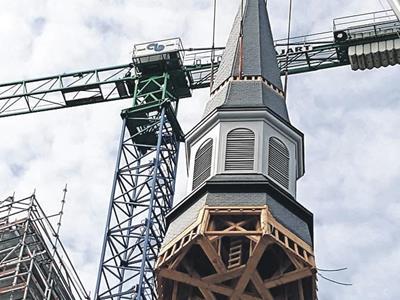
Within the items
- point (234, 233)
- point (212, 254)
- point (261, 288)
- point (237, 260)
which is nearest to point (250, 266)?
point (237, 260)

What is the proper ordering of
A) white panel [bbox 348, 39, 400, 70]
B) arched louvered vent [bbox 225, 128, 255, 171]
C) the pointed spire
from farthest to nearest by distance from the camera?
1. white panel [bbox 348, 39, 400, 70]
2. the pointed spire
3. arched louvered vent [bbox 225, 128, 255, 171]

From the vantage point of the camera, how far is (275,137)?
5312 cm

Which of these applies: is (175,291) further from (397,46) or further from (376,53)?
(397,46)

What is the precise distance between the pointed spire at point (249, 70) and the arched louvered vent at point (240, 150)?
1694 mm

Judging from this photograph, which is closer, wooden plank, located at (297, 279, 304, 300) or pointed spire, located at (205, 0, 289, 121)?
wooden plank, located at (297, 279, 304, 300)

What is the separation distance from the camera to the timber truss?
48.1 metres

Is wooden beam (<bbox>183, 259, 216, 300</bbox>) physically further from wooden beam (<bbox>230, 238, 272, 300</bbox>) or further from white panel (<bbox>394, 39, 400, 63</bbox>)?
white panel (<bbox>394, 39, 400, 63</bbox>)

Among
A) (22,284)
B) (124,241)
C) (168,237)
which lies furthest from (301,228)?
(124,241)

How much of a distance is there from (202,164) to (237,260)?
19.1 ft

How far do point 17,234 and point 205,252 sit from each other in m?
16.5

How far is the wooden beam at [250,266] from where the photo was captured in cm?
4778

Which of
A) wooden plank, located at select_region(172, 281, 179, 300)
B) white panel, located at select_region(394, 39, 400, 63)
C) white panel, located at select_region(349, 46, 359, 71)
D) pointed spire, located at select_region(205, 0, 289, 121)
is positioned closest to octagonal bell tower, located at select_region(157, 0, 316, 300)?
wooden plank, located at select_region(172, 281, 179, 300)

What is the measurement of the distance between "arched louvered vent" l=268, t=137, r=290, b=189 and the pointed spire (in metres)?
1.68

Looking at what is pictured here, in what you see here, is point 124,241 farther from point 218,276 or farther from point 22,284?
point 218,276
